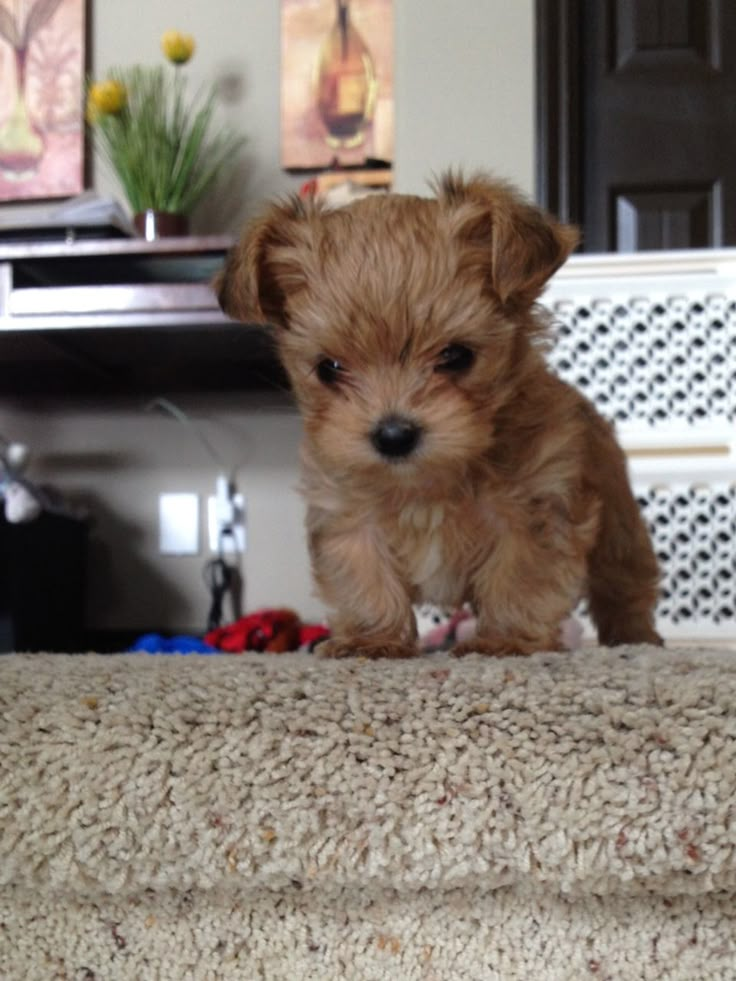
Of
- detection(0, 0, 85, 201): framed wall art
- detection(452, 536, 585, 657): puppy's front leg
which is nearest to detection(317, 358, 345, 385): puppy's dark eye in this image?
detection(452, 536, 585, 657): puppy's front leg

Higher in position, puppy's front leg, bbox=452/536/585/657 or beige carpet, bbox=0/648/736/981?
puppy's front leg, bbox=452/536/585/657

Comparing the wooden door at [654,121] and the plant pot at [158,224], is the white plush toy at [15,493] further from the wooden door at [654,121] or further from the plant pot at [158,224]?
the wooden door at [654,121]

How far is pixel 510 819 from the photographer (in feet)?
3.19

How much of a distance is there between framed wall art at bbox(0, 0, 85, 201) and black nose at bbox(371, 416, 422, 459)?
2439 millimetres

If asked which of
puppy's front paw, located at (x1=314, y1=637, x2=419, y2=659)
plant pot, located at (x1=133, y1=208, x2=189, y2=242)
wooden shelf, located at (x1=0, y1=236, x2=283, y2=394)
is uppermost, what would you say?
plant pot, located at (x1=133, y1=208, x2=189, y2=242)

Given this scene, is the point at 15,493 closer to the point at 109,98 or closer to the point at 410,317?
the point at 109,98

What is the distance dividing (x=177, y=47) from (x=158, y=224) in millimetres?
560

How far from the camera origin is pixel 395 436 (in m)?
1.30

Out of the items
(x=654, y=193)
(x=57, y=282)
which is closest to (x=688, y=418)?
(x=654, y=193)

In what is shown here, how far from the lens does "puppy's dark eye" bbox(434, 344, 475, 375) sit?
4.36 feet

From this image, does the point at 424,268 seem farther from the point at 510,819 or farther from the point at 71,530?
the point at 71,530

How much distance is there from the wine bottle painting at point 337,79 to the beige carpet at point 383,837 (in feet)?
8.19

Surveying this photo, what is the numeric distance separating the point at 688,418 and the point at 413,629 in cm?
115

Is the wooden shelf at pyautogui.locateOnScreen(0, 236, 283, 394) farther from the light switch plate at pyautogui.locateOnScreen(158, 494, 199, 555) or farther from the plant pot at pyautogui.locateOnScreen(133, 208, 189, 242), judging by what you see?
the light switch plate at pyautogui.locateOnScreen(158, 494, 199, 555)
